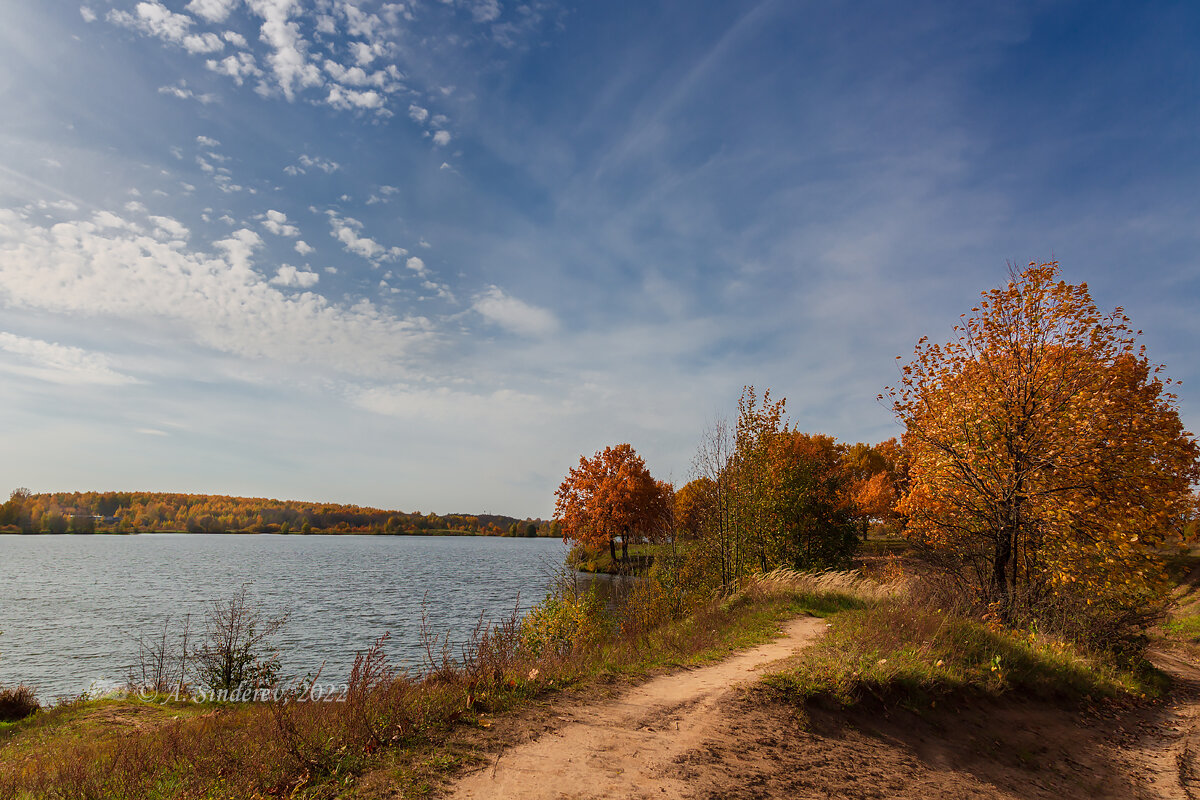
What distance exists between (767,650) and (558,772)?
293 inches

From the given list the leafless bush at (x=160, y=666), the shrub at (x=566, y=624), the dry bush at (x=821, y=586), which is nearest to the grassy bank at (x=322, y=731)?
the shrub at (x=566, y=624)

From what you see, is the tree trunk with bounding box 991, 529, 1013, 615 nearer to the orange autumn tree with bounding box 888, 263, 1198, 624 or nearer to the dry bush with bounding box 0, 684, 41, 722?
the orange autumn tree with bounding box 888, 263, 1198, 624

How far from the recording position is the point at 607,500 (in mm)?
43844

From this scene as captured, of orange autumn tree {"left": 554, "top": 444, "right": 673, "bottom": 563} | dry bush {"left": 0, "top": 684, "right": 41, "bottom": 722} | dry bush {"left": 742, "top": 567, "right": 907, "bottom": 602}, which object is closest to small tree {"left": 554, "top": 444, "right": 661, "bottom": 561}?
orange autumn tree {"left": 554, "top": 444, "right": 673, "bottom": 563}

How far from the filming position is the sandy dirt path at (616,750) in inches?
218

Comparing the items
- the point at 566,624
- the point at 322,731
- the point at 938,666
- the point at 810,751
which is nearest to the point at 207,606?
the point at 566,624

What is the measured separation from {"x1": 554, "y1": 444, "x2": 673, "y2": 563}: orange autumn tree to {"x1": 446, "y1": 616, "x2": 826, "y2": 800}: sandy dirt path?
33.9m

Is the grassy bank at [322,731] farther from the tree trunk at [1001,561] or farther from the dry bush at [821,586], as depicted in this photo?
the tree trunk at [1001,561]

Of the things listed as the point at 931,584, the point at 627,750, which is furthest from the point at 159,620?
the point at 931,584

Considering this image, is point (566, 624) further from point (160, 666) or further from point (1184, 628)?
point (1184, 628)

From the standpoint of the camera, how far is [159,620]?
28.5 metres

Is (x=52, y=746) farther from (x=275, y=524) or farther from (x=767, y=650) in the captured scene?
(x=275, y=524)

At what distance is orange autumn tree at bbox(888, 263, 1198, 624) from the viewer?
13.1m

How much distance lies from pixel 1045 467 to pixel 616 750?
1358 centimetres
